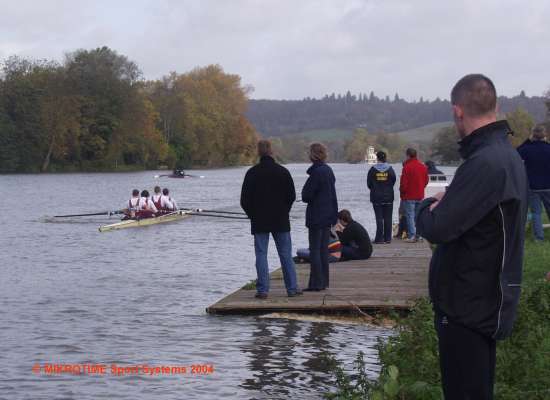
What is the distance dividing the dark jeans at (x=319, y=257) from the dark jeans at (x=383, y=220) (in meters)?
5.97

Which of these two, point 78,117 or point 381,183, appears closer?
point 381,183

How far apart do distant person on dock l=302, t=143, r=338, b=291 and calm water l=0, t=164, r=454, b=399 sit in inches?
47.8

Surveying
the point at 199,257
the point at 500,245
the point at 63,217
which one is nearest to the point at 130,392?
the point at 500,245

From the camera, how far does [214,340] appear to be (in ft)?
34.6

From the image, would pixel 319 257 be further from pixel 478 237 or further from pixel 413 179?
pixel 478 237

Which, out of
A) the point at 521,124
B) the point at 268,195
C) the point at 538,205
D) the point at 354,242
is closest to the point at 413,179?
the point at 354,242

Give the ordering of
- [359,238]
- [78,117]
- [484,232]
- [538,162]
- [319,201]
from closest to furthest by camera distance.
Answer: [484,232] → [319,201] → [538,162] → [359,238] → [78,117]

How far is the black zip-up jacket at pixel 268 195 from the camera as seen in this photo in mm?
11086

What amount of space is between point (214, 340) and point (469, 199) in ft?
22.5

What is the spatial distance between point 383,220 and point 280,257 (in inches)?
323

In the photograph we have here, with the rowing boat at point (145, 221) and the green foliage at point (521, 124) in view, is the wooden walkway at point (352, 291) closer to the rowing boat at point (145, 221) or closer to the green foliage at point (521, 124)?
the rowing boat at point (145, 221)

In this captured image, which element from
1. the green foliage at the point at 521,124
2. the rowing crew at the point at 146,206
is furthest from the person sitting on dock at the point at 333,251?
the green foliage at the point at 521,124

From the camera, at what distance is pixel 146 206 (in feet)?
102

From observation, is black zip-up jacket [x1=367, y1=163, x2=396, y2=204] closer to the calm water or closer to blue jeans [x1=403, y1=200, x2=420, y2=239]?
blue jeans [x1=403, y1=200, x2=420, y2=239]
